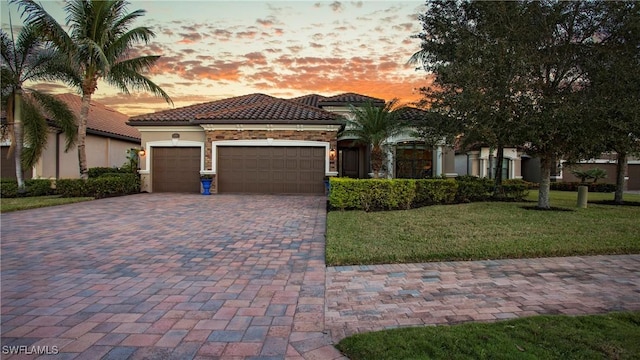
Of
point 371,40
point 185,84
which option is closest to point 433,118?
point 371,40

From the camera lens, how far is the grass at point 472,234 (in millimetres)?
5461

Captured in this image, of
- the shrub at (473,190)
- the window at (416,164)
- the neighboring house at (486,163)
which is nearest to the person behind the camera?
the shrub at (473,190)

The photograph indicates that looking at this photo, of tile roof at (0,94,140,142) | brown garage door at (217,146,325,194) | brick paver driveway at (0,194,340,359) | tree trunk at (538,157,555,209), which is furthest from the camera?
tile roof at (0,94,140,142)

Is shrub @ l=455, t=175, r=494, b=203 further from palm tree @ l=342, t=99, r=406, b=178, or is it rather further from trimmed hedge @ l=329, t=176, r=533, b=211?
palm tree @ l=342, t=99, r=406, b=178

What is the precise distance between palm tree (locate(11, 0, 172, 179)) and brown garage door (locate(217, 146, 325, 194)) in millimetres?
4970

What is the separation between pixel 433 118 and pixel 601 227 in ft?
20.0

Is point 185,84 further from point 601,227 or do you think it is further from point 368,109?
point 601,227

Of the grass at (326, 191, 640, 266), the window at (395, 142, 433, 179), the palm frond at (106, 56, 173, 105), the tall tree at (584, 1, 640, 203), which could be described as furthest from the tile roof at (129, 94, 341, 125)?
the tall tree at (584, 1, 640, 203)

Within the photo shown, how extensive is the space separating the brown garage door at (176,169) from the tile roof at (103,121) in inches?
171

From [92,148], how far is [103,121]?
3.33 m

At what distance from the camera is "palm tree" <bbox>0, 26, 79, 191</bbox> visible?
1361cm

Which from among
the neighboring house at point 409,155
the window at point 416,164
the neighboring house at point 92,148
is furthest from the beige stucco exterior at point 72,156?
the window at point 416,164

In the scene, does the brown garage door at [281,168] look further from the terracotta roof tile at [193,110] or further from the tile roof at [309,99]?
the tile roof at [309,99]

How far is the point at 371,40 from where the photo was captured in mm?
11789
